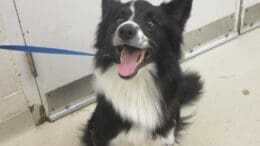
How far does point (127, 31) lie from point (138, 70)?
17cm

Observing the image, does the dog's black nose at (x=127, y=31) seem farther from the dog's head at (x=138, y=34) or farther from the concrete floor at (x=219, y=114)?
the concrete floor at (x=219, y=114)

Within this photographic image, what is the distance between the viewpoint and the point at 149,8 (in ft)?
4.37

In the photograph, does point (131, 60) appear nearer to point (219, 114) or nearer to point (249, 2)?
point (219, 114)

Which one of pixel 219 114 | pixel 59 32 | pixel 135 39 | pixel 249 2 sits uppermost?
pixel 135 39

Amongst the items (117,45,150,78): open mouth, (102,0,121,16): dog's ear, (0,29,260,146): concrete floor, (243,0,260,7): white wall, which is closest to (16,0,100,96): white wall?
(0,29,260,146): concrete floor

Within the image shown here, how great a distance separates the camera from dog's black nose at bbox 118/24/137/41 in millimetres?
1208

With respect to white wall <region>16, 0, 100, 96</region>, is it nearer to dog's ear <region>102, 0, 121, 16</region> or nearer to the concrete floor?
the concrete floor

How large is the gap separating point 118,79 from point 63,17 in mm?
588

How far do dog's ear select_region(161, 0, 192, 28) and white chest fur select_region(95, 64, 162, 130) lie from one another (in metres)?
0.22

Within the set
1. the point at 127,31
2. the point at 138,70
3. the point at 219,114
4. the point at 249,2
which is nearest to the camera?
the point at 127,31

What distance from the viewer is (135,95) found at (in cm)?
139

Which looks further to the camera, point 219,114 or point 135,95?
point 219,114

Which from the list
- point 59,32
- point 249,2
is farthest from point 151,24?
point 249,2

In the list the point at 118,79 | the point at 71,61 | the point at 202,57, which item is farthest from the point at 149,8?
the point at 202,57
